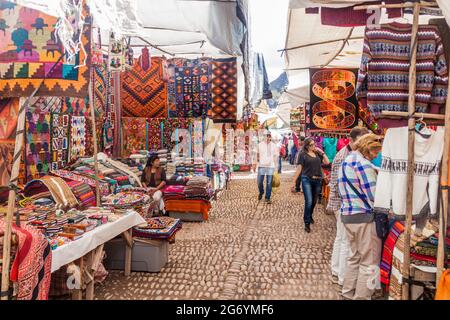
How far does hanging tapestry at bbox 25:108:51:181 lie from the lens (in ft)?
18.5

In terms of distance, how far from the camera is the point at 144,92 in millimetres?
8602

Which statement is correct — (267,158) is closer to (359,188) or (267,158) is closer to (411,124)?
(359,188)

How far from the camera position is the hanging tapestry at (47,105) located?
5.71 m

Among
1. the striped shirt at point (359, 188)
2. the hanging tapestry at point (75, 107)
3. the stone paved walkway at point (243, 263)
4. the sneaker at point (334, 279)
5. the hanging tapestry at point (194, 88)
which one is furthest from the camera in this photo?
the hanging tapestry at point (194, 88)

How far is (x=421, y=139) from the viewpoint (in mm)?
2713

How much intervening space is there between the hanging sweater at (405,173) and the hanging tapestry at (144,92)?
20.6 ft

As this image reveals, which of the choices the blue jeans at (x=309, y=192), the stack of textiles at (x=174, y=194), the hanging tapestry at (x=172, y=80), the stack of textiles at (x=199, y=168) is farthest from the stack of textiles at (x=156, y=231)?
the stack of textiles at (x=199, y=168)

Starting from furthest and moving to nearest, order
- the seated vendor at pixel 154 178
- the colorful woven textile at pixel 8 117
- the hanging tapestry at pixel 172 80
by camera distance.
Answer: the hanging tapestry at pixel 172 80
the seated vendor at pixel 154 178
the colorful woven textile at pixel 8 117

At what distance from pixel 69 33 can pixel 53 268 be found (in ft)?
5.65

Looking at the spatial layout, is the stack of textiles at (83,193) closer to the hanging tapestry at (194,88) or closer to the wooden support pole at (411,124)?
the hanging tapestry at (194,88)

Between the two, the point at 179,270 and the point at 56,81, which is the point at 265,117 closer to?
the point at 179,270

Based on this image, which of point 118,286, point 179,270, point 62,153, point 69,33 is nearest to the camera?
point 69,33

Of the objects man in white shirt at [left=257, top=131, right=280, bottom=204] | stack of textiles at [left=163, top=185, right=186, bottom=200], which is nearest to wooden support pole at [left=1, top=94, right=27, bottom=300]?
stack of textiles at [left=163, top=185, right=186, bottom=200]
